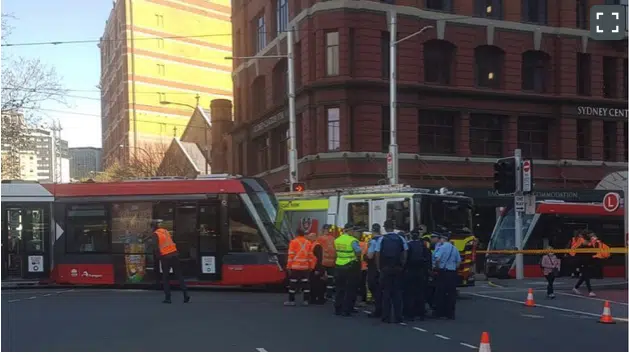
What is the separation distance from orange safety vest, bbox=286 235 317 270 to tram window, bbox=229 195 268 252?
313 centimetres

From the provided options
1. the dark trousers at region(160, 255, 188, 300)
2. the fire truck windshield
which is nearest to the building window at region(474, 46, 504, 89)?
the fire truck windshield

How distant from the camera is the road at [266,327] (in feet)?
33.4

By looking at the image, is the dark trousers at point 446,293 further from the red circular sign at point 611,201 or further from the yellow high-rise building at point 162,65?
the yellow high-rise building at point 162,65

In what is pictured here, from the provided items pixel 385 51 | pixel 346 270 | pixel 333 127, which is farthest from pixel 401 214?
pixel 385 51

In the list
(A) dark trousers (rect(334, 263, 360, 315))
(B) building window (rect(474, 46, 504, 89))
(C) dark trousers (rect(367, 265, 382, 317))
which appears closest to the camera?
(C) dark trousers (rect(367, 265, 382, 317))

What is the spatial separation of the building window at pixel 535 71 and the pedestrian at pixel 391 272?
25685 millimetres

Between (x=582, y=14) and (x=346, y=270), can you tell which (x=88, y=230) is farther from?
(x=582, y=14)

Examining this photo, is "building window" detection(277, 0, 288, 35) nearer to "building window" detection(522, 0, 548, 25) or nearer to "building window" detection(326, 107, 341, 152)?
"building window" detection(326, 107, 341, 152)

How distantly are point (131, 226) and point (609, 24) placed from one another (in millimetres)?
12601

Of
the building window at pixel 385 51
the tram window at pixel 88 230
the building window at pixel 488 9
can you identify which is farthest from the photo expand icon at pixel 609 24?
the building window at pixel 488 9

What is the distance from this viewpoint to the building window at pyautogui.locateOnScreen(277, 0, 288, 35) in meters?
37.5

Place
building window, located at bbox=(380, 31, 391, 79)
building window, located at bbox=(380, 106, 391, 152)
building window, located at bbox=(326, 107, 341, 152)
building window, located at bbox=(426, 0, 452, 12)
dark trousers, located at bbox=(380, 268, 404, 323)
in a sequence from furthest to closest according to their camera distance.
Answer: building window, located at bbox=(426, 0, 452, 12), building window, located at bbox=(380, 31, 391, 79), building window, located at bbox=(380, 106, 391, 152), building window, located at bbox=(326, 107, 341, 152), dark trousers, located at bbox=(380, 268, 404, 323)

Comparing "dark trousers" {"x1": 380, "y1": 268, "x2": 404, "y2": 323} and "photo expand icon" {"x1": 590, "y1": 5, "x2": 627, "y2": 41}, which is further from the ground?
"photo expand icon" {"x1": 590, "y1": 5, "x2": 627, "y2": 41}

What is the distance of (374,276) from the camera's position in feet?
44.7
